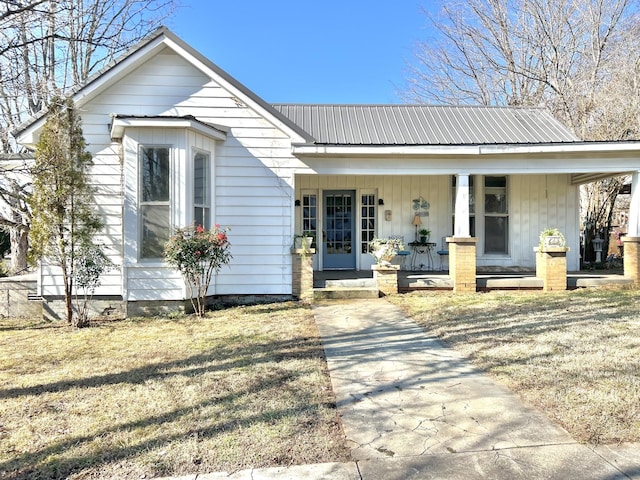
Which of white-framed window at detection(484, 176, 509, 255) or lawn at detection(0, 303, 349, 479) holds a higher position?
white-framed window at detection(484, 176, 509, 255)

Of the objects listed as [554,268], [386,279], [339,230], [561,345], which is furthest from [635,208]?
[339,230]

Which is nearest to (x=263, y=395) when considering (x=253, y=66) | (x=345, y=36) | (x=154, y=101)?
(x=154, y=101)

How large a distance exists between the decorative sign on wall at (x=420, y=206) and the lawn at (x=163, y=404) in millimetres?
5942

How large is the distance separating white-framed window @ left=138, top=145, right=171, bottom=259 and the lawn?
6.26 ft

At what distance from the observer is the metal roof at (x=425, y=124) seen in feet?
32.0

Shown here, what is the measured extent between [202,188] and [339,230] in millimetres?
4110

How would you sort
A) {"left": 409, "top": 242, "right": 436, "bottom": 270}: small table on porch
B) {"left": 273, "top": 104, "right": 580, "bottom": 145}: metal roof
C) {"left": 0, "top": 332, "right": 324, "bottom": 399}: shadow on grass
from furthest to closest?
{"left": 409, "top": 242, "right": 436, "bottom": 270}: small table on porch, {"left": 273, "top": 104, "right": 580, "bottom": 145}: metal roof, {"left": 0, "top": 332, "right": 324, "bottom": 399}: shadow on grass

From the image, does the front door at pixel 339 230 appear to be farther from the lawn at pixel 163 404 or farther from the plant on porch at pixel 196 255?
the lawn at pixel 163 404

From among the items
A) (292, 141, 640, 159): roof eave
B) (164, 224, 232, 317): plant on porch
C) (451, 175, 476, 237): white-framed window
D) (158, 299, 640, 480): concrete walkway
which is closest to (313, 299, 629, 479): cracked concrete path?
(158, 299, 640, 480): concrete walkway

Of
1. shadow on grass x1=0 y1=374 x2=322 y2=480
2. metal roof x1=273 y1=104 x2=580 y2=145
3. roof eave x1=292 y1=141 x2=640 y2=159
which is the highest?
metal roof x1=273 y1=104 x2=580 y2=145

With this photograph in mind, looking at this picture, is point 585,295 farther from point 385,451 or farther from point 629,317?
point 385,451

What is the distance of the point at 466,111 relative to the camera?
11.5m

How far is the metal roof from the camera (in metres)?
9.77

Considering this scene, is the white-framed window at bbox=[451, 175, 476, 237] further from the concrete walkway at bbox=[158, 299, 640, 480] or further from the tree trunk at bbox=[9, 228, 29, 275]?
the tree trunk at bbox=[9, 228, 29, 275]
